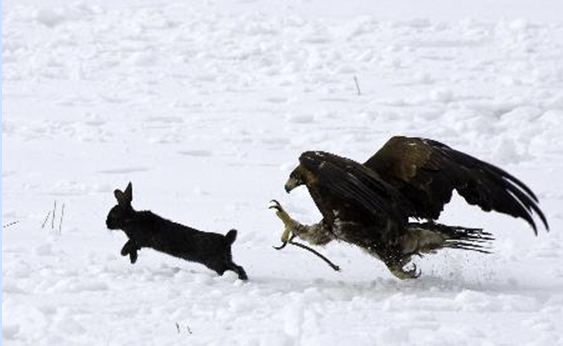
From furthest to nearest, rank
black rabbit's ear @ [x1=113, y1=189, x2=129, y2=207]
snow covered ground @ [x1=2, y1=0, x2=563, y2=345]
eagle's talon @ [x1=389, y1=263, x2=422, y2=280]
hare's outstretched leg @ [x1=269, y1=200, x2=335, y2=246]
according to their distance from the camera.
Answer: black rabbit's ear @ [x1=113, y1=189, x2=129, y2=207]
hare's outstretched leg @ [x1=269, y1=200, x2=335, y2=246]
eagle's talon @ [x1=389, y1=263, x2=422, y2=280]
snow covered ground @ [x1=2, y1=0, x2=563, y2=345]

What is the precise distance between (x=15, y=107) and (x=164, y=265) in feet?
→ 17.0

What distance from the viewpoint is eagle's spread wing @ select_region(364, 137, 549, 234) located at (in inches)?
231

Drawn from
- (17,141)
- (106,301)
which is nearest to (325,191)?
(106,301)

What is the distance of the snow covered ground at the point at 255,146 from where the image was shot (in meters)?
5.06

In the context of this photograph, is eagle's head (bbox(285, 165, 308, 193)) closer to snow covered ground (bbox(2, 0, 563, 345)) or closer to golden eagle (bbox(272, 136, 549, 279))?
golden eagle (bbox(272, 136, 549, 279))

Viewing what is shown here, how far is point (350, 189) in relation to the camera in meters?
5.59

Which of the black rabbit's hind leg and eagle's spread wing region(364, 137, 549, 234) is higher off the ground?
eagle's spread wing region(364, 137, 549, 234)

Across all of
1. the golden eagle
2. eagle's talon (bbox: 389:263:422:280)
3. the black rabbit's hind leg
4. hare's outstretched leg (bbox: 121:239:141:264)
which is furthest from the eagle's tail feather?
hare's outstretched leg (bbox: 121:239:141:264)

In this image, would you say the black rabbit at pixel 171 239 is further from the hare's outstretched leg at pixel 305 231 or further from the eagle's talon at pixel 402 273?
the eagle's talon at pixel 402 273

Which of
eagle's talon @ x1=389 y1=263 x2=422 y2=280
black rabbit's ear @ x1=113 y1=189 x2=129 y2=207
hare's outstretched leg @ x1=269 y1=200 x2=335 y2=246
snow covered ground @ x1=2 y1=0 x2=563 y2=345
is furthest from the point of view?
black rabbit's ear @ x1=113 y1=189 x2=129 y2=207

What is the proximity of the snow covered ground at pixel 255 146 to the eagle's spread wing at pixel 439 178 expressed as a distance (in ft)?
1.27

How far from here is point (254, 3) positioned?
48.9 feet

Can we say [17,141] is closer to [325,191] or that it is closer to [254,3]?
[325,191]

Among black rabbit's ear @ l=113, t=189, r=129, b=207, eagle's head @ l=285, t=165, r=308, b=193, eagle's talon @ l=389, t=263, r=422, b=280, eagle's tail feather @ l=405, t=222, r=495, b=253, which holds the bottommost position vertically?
eagle's talon @ l=389, t=263, r=422, b=280
